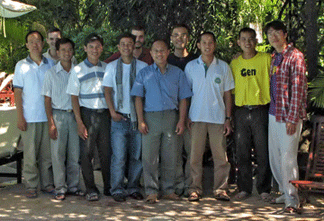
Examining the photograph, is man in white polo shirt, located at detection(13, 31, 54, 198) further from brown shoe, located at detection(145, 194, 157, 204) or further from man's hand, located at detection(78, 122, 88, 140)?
brown shoe, located at detection(145, 194, 157, 204)

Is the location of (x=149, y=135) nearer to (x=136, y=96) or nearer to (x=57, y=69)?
(x=136, y=96)

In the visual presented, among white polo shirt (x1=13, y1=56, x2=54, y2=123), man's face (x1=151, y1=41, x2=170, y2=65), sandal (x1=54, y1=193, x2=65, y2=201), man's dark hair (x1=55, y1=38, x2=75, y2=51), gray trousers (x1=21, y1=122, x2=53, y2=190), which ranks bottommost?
sandal (x1=54, y1=193, x2=65, y2=201)

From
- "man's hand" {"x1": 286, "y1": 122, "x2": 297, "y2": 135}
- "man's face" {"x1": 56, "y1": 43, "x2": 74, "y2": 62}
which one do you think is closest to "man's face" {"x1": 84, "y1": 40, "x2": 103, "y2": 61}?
"man's face" {"x1": 56, "y1": 43, "x2": 74, "y2": 62}

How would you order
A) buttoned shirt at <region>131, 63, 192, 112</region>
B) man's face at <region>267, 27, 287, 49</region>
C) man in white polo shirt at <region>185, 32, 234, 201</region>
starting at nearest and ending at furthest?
man's face at <region>267, 27, 287, 49</region>
buttoned shirt at <region>131, 63, 192, 112</region>
man in white polo shirt at <region>185, 32, 234, 201</region>

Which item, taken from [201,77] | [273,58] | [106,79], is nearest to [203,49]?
[201,77]

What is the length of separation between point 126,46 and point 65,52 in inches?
31.9

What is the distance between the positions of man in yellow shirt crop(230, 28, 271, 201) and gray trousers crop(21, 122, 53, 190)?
2.44 meters

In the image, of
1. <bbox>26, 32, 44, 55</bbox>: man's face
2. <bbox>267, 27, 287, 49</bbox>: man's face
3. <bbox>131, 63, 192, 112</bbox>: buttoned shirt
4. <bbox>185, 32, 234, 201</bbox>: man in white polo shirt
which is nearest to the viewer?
<bbox>267, 27, 287, 49</bbox>: man's face

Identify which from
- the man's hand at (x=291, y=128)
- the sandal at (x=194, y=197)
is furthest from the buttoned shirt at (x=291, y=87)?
the sandal at (x=194, y=197)

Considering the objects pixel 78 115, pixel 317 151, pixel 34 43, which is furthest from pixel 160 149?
pixel 34 43

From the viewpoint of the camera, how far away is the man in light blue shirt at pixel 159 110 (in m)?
6.19

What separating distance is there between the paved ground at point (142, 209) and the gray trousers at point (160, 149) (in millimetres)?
237

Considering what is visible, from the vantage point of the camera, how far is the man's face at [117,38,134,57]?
633cm

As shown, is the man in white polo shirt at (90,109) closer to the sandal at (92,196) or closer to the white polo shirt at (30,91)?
the sandal at (92,196)
